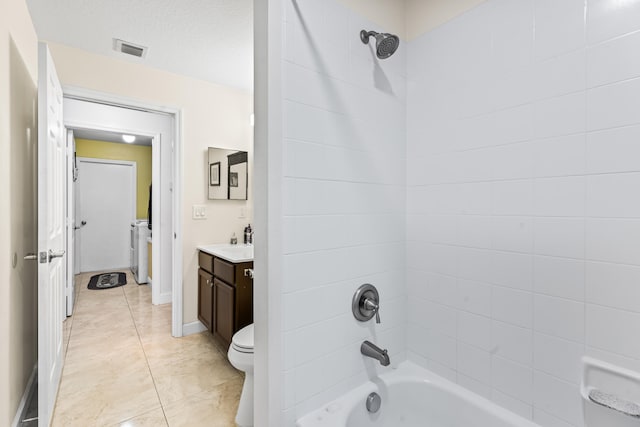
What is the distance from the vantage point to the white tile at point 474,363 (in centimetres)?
A: 128

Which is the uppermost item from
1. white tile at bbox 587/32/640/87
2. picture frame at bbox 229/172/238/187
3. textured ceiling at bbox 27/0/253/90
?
textured ceiling at bbox 27/0/253/90

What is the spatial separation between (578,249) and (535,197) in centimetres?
22

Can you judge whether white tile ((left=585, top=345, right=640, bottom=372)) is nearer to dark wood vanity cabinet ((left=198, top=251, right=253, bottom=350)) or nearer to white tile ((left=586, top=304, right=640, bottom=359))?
white tile ((left=586, top=304, right=640, bottom=359))

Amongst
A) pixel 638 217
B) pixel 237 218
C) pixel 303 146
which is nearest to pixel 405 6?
pixel 303 146

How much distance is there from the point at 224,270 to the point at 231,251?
1.06ft

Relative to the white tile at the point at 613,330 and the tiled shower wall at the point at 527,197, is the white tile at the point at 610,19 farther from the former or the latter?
the white tile at the point at 613,330

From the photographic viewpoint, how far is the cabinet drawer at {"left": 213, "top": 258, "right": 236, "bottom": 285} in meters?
2.20

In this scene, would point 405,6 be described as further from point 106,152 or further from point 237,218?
point 106,152

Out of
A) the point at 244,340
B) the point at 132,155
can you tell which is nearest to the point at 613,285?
the point at 244,340

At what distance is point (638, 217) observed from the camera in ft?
3.07

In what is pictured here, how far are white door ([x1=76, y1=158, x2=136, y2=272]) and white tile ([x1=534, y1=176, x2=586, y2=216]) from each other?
6.19 metres

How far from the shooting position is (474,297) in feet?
4.33

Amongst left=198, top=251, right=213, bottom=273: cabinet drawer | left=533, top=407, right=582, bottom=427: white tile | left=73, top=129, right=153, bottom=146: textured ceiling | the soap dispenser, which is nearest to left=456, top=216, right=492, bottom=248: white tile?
left=533, top=407, right=582, bottom=427: white tile

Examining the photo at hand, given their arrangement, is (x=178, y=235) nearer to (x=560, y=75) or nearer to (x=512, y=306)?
(x=512, y=306)
